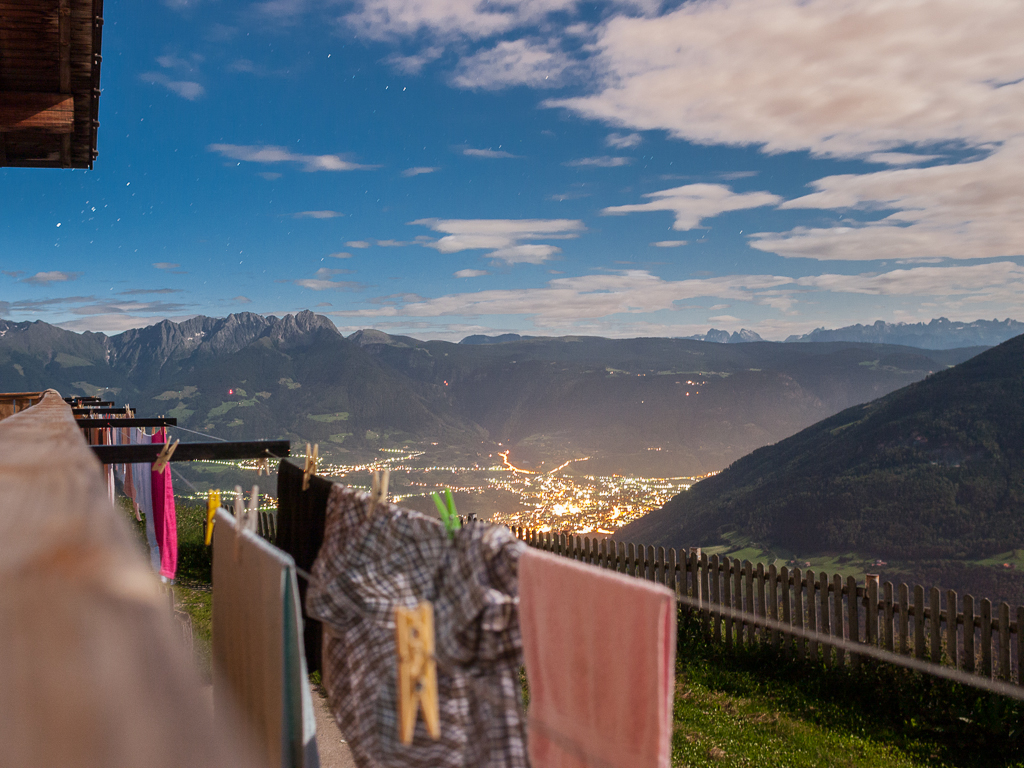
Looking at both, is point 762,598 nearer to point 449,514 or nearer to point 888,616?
point 888,616

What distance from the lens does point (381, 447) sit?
192 metres

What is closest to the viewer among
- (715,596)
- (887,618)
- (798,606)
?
(887,618)

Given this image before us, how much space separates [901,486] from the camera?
66312mm

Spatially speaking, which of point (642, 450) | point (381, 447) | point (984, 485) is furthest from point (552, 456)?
point (984, 485)

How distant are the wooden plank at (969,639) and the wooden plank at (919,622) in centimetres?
40

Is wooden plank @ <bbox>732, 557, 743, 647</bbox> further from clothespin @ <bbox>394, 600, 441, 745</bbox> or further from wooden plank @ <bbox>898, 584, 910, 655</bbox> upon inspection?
clothespin @ <bbox>394, 600, 441, 745</bbox>

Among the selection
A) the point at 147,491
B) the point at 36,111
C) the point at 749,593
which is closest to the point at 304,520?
the point at 36,111

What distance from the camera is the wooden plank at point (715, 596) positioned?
9352mm

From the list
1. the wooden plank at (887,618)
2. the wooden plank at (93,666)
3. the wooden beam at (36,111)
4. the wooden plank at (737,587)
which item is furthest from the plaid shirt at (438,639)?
the wooden plank at (737,587)

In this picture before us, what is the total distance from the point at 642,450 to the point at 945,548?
127144 millimetres

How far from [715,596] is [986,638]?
3.28m

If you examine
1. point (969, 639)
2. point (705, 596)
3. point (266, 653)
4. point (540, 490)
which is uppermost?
point (266, 653)

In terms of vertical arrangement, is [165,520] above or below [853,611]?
above

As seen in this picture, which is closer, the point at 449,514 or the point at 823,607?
the point at 449,514
